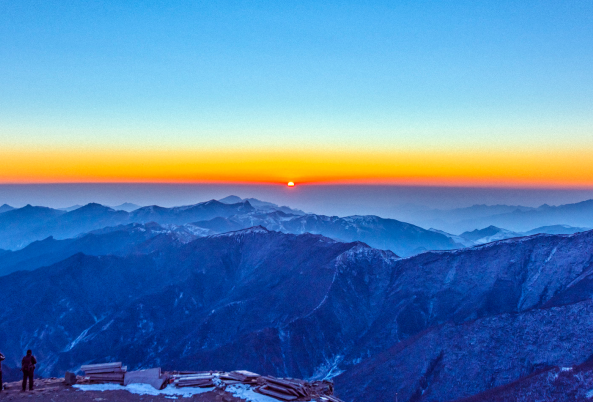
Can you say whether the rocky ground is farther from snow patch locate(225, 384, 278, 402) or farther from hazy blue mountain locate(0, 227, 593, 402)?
hazy blue mountain locate(0, 227, 593, 402)

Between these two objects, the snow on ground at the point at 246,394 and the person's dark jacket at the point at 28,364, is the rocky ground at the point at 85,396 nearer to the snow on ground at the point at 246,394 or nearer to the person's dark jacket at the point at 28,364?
the snow on ground at the point at 246,394

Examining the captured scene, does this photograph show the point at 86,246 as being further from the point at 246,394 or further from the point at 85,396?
the point at 246,394

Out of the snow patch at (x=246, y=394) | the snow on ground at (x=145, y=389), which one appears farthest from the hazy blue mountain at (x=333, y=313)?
the snow on ground at (x=145, y=389)

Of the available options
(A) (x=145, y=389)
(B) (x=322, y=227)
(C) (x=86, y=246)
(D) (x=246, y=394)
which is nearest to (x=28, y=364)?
(A) (x=145, y=389)

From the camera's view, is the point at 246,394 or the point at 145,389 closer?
the point at 246,394

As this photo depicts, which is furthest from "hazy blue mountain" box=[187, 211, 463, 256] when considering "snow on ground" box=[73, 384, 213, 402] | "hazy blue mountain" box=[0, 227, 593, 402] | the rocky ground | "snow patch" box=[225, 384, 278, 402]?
the rocky ground

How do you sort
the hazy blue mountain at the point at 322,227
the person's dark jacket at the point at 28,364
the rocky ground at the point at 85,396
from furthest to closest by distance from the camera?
1. the hazy blue mountain at the point at 322,227
2. the person's dark jacket at the point at 28,364
3. the rocky ground at the point at 85,396
